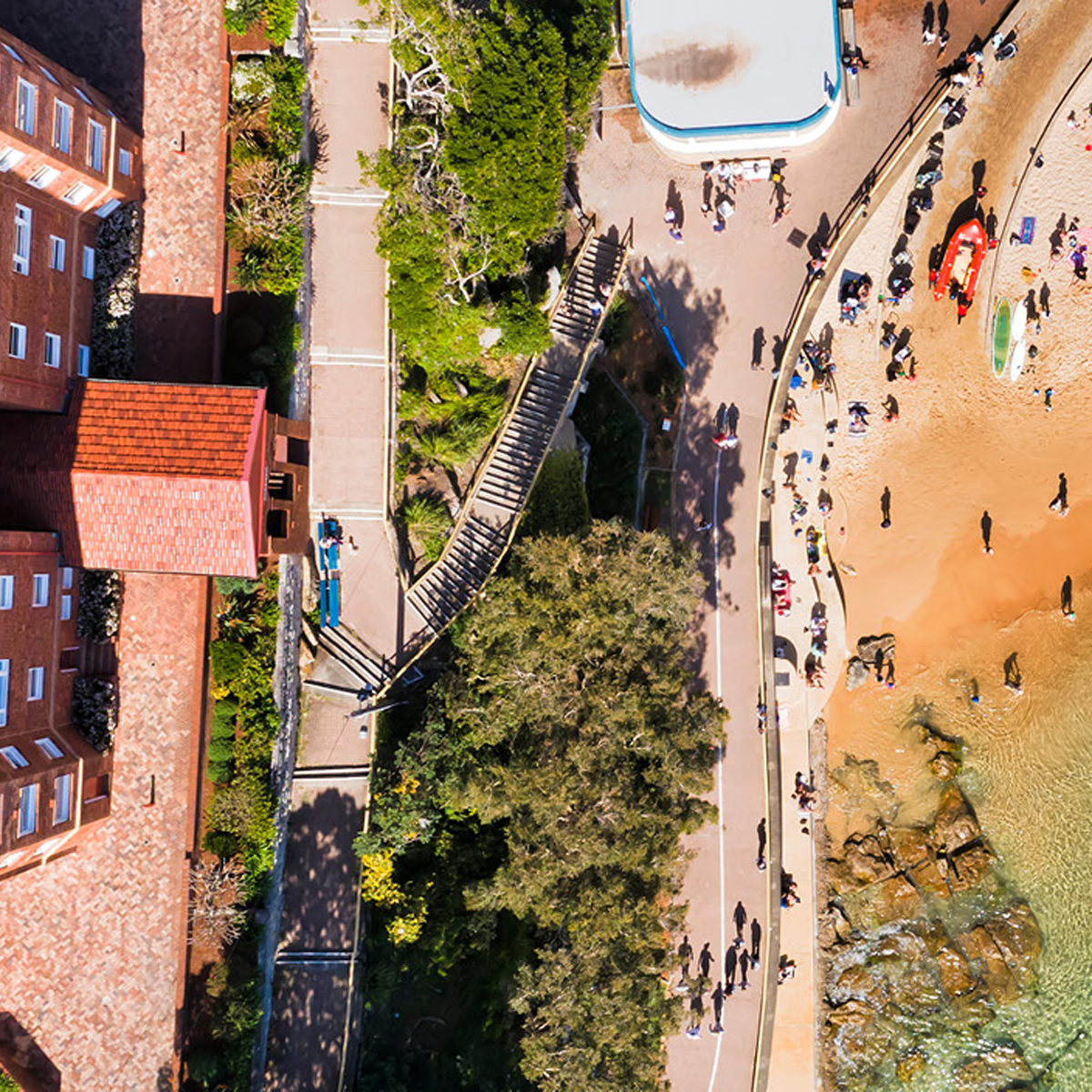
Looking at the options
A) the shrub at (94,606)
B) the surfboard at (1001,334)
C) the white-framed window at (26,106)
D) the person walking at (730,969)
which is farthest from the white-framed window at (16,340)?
the surfboard at (1001,334)

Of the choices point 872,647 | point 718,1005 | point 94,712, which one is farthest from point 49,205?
point 718,1005

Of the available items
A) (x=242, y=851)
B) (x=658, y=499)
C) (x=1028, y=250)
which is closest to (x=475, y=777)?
(x=242, y=851)

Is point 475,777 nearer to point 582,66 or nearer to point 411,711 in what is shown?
point 411,711

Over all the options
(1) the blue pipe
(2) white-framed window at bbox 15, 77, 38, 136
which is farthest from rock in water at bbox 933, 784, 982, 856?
(2) white-framed window at bbox 15, 77, 38, 136

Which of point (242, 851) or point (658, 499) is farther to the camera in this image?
point (658, 499)

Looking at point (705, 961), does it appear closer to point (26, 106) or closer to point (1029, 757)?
point (1029, 757)
